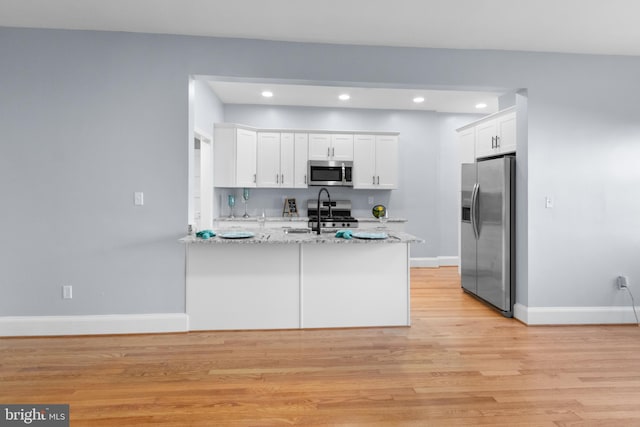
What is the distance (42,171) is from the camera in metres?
3.25

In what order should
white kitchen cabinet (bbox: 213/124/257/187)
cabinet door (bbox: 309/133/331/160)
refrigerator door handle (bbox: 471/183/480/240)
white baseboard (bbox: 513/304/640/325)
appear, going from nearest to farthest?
white baseboard (bbox: 513/304/640/325), refrigerator door handle (bbox: 471/183/480/240), white kitchen cabinet (bbox: 213/124/257/187), cabinet door (bbox: 309/133/331/160)

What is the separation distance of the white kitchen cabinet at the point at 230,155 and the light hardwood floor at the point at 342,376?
110 inches

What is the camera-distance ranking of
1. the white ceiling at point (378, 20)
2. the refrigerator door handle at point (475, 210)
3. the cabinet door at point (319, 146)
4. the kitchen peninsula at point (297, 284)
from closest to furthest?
the white ceiling at point (378, 20) < the kitchen peninsula at point (297, 284) < the refrigerator door handle at point (475, 210) < the cabinet door at point (319, 146)

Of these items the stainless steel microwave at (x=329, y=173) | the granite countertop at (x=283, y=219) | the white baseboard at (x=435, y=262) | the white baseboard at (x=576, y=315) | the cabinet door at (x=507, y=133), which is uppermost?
the cabinet door at (x=507, y=133)

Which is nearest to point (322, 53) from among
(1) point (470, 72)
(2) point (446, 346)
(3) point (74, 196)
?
(1) point (470, 72)

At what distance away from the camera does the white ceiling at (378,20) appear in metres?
2.80

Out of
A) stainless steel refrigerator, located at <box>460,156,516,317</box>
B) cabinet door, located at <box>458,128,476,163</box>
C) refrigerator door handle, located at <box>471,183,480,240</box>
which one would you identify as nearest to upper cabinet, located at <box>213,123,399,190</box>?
cabinet door, located at <box>458,128,476,163</box>

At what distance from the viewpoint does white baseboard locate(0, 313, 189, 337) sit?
3.22 m

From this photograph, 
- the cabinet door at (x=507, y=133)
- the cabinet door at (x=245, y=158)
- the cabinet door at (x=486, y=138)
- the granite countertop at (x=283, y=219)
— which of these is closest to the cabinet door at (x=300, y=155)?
the granite countertop at (x=283, y=219)

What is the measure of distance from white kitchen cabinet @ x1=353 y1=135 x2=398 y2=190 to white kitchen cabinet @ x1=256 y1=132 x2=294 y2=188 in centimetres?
104

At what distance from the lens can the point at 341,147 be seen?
600 centimetres

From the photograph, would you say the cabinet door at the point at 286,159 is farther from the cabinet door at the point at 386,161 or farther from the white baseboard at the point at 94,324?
the white baseboard at the point at 94,324

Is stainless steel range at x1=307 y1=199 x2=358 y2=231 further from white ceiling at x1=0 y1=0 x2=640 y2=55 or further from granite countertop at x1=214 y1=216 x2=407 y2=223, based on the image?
white ceiling at x1=0 y1=0 x2=640 y2=55

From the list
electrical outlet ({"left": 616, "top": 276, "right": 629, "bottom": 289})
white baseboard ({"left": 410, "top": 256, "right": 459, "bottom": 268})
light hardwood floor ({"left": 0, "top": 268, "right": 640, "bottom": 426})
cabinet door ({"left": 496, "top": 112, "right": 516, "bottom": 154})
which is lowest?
light hardwood floor ({"left": 0, "top": 268, "right": 640, "bottom": 426})
